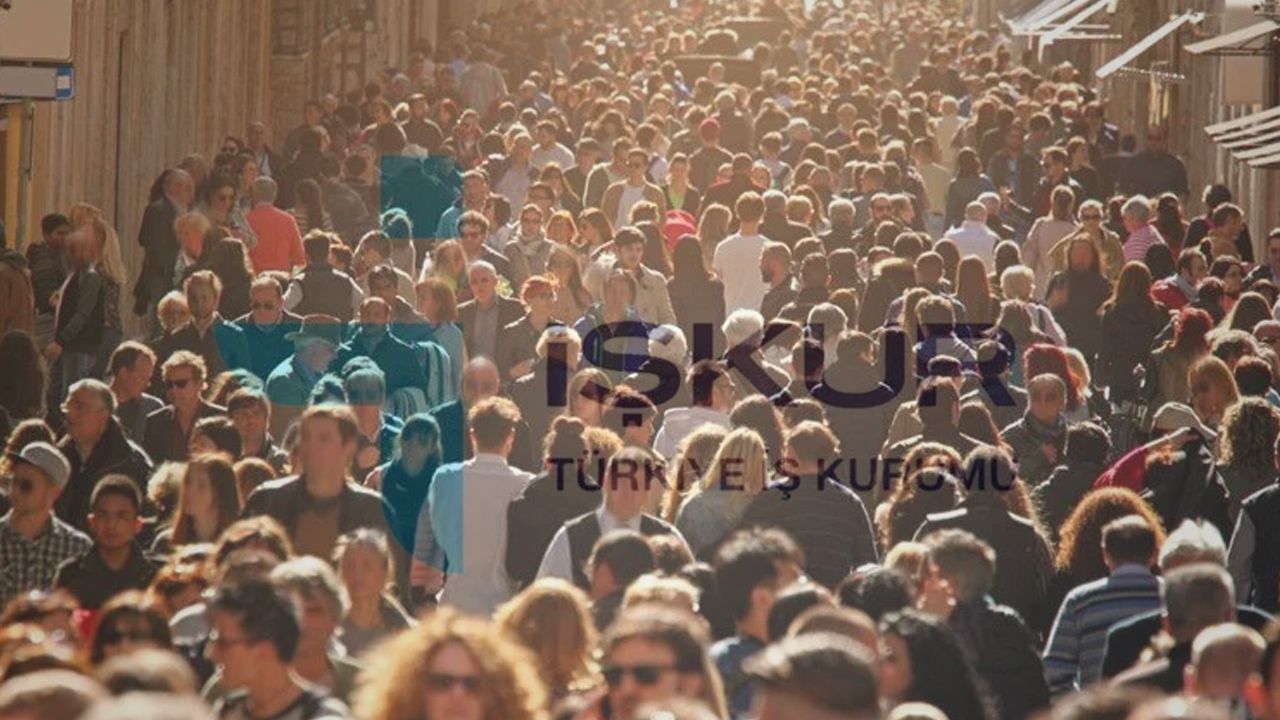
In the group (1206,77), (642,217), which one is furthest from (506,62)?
(642,217)

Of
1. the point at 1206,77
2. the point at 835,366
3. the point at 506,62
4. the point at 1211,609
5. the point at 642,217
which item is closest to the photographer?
the point at 1211,609

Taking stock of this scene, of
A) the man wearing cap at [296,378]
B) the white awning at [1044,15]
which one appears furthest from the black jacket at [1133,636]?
the white awning at [1044,15]

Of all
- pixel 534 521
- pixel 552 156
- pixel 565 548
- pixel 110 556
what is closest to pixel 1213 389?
pixel 534 521

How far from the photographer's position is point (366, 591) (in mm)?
10117

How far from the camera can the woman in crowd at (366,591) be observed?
1009 centimetres

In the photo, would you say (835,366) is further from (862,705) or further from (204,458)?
(862,705)

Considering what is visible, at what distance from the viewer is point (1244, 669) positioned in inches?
323

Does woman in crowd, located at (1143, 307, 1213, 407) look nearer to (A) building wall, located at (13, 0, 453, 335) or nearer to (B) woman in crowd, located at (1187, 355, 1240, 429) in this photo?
(B) woman in crowd, located at (1187, 355, 1240, 429)

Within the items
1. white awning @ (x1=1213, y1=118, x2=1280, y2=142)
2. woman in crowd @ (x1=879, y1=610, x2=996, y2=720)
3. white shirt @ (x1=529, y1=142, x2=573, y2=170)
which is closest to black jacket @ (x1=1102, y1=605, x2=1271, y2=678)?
woman in crowd @ (x1=879, y1=610, x2=996, y2=720)

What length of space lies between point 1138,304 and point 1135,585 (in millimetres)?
7790

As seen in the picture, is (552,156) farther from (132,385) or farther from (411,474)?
(411,474)

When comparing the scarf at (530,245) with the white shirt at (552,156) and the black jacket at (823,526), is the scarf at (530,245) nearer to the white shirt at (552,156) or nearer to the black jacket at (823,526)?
the white shirt at (552,156)

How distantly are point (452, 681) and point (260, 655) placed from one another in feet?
2.61

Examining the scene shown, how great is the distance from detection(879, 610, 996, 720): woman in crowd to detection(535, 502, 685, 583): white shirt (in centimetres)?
267
